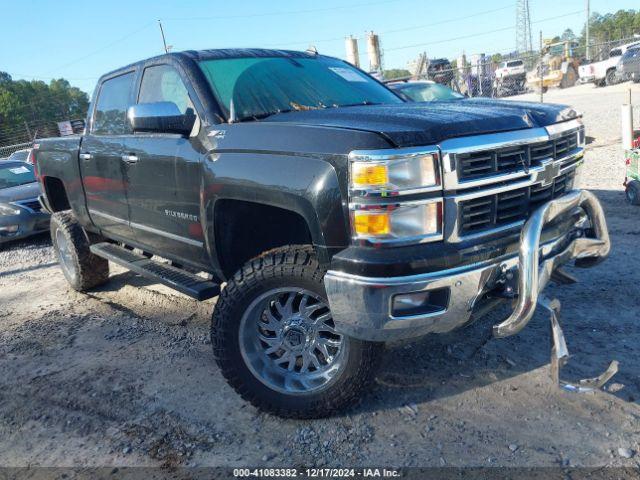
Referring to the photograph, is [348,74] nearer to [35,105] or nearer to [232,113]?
[232,113]

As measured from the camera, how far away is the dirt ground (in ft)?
8.75

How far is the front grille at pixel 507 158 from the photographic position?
97.2 inches

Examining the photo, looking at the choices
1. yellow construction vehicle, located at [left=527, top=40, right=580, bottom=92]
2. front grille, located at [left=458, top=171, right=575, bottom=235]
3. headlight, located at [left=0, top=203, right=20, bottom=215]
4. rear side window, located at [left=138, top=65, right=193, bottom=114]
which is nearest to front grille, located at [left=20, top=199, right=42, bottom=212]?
headlight, located at [left=0, top=203, right=20, bottom=215]

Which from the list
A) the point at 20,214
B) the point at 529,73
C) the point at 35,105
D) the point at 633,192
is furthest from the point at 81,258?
the point at 35,105

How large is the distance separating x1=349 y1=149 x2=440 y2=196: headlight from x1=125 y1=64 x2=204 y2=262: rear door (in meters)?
1.28

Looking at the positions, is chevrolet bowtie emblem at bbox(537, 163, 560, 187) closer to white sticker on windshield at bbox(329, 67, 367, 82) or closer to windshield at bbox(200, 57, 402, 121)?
windshield at bbox(200, 57, 402, 121)

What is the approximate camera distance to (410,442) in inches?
107

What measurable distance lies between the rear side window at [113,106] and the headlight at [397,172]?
2607 mm

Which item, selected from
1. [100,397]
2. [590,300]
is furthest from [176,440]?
[590,300]

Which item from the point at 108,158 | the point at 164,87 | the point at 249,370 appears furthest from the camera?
the point at 108,158

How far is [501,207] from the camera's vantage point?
2641 millimetres

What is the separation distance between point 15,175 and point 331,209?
9311 millimetres

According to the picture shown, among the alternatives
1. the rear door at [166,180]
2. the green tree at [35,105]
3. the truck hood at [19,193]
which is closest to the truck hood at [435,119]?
the rear door at [166,180]

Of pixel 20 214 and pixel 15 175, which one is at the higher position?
pixel 15 175
